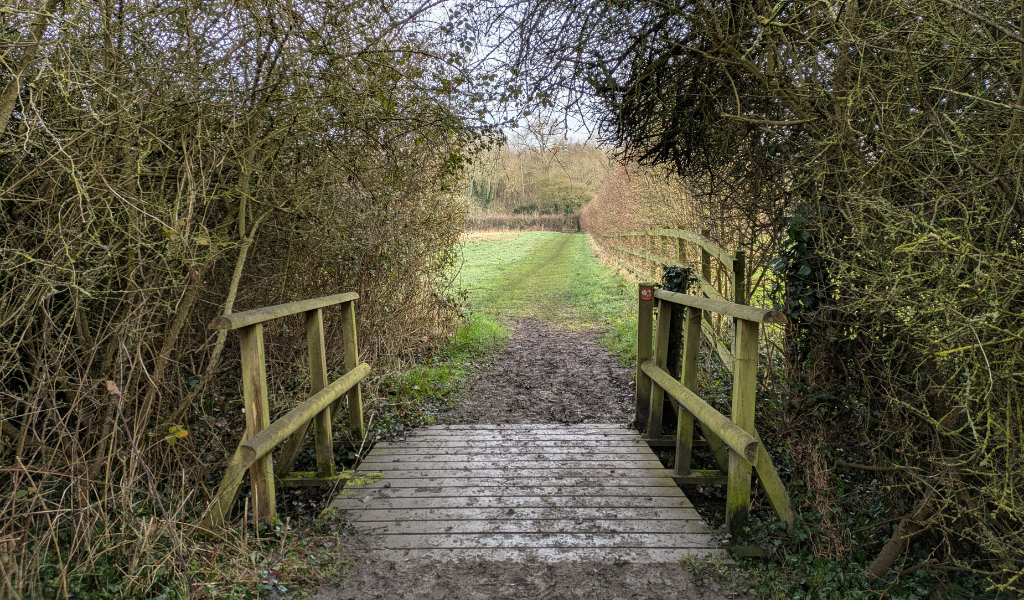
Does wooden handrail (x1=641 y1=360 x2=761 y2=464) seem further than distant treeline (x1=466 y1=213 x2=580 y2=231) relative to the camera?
No

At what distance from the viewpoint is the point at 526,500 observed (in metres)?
3.99

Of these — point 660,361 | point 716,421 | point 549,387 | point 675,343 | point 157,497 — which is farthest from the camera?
point 549,387

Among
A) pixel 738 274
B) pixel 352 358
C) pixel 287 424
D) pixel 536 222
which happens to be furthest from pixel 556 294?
pixel 536 222

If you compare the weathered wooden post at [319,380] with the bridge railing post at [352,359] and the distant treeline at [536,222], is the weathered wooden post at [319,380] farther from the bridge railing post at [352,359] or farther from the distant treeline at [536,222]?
the distant treeline at [536,222]

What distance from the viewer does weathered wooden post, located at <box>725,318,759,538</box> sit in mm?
3311

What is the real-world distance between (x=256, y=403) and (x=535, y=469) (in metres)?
2.16

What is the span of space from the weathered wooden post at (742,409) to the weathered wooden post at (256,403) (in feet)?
8.94

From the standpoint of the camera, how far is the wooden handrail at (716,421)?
3.18 m

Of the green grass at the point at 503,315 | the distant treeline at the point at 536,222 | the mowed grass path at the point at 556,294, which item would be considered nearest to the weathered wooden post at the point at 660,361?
the green grass at the point at 503,315

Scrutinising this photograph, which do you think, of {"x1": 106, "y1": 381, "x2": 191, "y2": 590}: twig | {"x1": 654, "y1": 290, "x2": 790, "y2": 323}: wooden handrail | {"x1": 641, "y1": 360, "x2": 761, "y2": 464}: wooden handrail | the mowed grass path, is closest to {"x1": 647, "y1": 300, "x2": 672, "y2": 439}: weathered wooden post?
{"x1": 641, "y1": 360, "x2": 761, "y2": 464}: wooden handrail

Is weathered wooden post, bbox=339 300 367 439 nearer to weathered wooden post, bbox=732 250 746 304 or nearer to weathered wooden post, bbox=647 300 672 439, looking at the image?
weathered wooden post, bbox=647 300 672 439

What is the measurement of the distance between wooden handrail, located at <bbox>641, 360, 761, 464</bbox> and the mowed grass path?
3.79 metres

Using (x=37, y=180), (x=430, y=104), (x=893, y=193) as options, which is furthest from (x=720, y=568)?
(x=430, y=104)

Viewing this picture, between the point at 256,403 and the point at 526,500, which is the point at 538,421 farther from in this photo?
the point at 256,403
